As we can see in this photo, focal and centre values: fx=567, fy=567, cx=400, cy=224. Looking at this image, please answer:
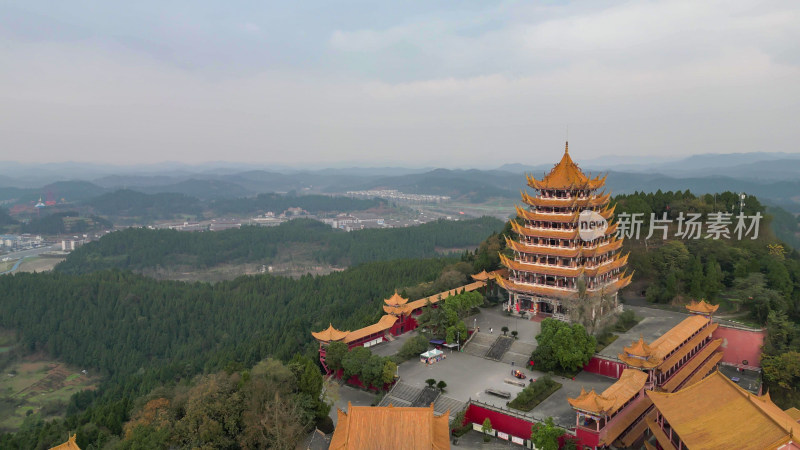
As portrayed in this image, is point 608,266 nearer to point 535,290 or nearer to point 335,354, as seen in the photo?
point 535,290

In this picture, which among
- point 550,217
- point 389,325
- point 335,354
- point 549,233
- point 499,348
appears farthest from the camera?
point 550,217

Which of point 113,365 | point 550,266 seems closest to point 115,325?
point 113,365

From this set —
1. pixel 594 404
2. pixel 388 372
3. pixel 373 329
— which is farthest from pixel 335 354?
pixel 594 404

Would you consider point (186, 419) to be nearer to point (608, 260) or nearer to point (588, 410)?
point (588, 410)

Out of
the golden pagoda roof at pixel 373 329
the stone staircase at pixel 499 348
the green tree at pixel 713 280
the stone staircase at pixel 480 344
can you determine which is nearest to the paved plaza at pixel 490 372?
the stone staircase at pixel 480 344

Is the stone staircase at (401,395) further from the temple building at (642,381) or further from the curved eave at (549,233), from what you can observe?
the curved eave at (549,233)

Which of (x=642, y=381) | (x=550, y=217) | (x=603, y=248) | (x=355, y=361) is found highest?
(x=550, y=217)
